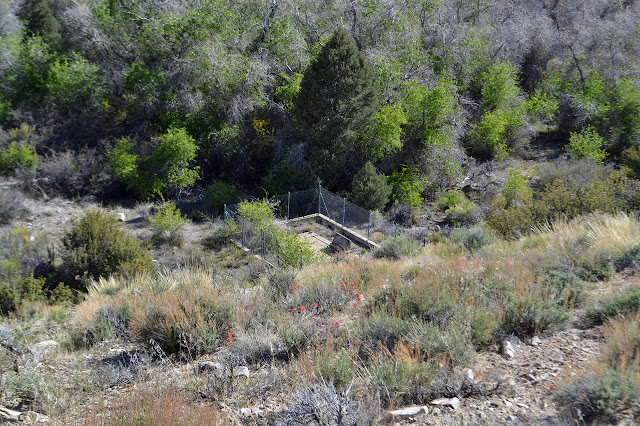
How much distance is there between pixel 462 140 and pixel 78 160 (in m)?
16.1

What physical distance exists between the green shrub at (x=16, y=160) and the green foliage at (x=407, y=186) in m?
13.3

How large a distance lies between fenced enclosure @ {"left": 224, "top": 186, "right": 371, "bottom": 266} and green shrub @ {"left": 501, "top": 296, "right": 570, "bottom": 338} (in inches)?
325

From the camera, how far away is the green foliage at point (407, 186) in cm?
1844

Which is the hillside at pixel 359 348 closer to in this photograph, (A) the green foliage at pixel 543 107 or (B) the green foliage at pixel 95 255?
(B) the green foliage at pixel 95 255

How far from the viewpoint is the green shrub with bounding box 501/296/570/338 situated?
5.29 metres

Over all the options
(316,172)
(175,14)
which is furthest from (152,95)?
(316,172)

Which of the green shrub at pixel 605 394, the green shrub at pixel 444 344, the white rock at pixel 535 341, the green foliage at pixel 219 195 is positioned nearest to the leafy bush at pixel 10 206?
the green foliage at pixel 219 195

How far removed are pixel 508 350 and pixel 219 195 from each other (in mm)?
14447

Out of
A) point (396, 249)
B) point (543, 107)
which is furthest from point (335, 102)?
point (543, 107)

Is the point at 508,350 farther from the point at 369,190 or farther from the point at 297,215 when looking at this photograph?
the point at 297,215

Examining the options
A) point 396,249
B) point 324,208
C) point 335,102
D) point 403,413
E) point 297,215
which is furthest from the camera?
point 335,102

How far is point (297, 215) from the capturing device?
17.7 m

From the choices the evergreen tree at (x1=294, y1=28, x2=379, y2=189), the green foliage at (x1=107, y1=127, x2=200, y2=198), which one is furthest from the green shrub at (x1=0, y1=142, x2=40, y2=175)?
the evergreen tree at (x1=294, y1=28, x2=379, y2=189)

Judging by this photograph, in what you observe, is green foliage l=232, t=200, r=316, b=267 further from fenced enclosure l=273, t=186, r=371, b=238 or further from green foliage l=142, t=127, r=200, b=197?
green foliage l=142, t=127, r=200, b=197
